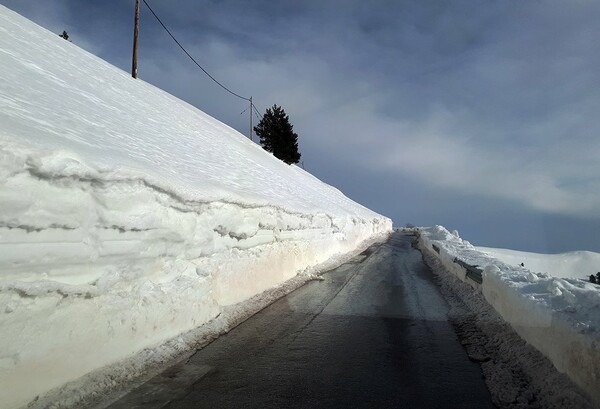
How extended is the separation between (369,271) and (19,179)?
10598 millimetres

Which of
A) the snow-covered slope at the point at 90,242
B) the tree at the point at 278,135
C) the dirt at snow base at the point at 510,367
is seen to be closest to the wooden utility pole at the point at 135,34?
the snow-covered slope at the point at 90,242

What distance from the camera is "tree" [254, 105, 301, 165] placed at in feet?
152

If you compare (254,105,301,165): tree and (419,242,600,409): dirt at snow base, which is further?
(254,105,301,165): tree

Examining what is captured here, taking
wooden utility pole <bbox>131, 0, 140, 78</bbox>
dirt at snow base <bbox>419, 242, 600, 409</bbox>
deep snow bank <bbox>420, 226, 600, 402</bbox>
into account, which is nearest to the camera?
deep snow bank <bbox>420, 226, 600, 402</bbox>

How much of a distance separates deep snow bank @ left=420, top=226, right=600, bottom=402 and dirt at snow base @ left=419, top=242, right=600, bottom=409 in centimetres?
11

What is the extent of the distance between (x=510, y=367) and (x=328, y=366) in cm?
204

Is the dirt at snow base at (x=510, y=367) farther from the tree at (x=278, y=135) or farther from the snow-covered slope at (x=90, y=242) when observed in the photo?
the tree at (x=278, y=135)

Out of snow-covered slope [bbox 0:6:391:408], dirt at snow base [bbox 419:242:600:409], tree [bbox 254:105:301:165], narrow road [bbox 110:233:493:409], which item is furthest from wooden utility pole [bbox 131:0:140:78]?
tree [bbox 254:105:301:165]

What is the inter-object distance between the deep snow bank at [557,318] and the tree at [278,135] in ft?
133

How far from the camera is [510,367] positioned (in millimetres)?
4367

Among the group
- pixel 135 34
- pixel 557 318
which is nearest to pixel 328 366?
pixel 557 318

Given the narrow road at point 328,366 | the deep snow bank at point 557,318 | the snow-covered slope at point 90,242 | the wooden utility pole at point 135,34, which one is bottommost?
the narrow road at point 328,366

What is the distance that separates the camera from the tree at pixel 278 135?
46281mm

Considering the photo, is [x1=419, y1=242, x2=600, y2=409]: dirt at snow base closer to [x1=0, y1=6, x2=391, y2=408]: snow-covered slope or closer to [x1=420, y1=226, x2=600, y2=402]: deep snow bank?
[x1=420, y1=226, x2=600, y2=402]: deep snow bank
